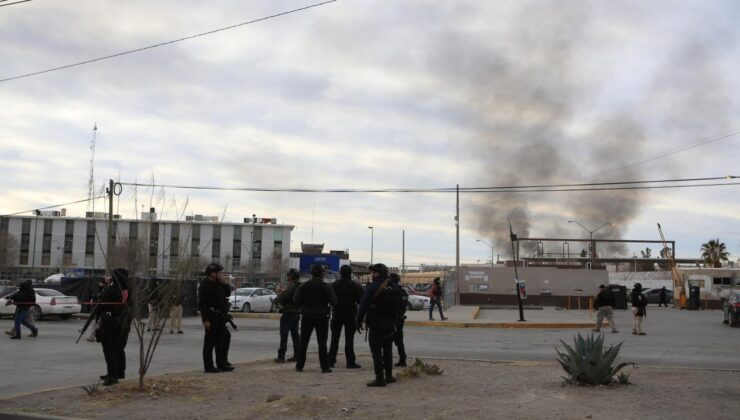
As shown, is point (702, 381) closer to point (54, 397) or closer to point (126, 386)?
point (126, 386)

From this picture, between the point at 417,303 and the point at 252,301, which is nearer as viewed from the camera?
the point at 252,301

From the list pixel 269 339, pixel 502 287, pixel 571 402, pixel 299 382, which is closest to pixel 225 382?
pixel 299 382

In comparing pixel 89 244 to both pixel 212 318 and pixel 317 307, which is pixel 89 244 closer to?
pixel 212 318

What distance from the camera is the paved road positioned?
1112 cm

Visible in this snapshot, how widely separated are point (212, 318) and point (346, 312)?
6.88ft

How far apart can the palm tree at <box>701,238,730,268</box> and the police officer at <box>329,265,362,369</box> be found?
8699 centimetres

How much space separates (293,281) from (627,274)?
5862cm

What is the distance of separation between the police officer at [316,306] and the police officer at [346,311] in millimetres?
560

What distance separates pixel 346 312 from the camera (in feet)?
35.7

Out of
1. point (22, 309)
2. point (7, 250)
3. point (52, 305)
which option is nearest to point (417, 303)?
point (52, 305)

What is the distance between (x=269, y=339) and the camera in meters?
17.8

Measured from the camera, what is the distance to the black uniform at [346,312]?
1084 cm

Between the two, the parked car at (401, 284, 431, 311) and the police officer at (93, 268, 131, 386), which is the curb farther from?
the police officer at (93, 268, 131, 386)

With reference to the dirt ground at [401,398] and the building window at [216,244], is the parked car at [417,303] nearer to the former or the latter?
the dirt ground at [401,398]
